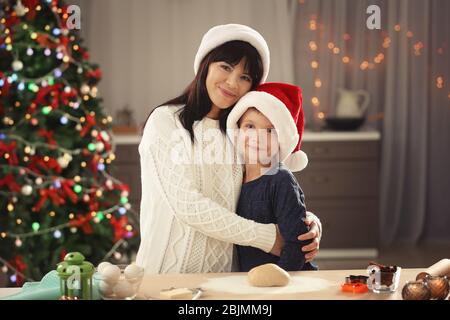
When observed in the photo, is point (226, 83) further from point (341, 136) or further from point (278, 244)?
point (341, 136)

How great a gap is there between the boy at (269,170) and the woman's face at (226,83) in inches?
1.6

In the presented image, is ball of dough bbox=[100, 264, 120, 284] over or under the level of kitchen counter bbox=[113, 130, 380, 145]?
over

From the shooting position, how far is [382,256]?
4441 millimetres

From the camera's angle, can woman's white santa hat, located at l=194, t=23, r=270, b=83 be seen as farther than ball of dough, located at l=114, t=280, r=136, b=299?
Yes

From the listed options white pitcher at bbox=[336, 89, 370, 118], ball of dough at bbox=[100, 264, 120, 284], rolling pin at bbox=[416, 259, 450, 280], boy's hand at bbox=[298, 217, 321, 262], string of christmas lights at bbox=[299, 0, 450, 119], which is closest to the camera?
ball of dough at bbox=[100, 264, 120, 284]

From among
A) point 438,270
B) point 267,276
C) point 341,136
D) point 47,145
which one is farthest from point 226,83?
point 341,136

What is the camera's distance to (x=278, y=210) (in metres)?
1.86

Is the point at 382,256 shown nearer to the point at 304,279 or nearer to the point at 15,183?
the point at 15,183

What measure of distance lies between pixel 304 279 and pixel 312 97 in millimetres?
3004

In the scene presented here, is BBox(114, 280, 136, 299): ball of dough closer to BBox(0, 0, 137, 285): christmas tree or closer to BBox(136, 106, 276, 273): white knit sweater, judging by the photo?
BBox(136, 106, 276, 273): white knit sweater

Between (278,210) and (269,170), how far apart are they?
98 mm

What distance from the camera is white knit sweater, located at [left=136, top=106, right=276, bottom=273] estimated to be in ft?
6.14

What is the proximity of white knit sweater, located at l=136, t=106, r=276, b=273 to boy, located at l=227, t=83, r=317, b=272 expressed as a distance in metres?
0.04

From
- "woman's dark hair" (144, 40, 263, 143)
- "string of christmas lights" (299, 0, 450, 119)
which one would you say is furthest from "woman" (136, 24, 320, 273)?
"string of christmas lights" (299, 0, 450, 119)
